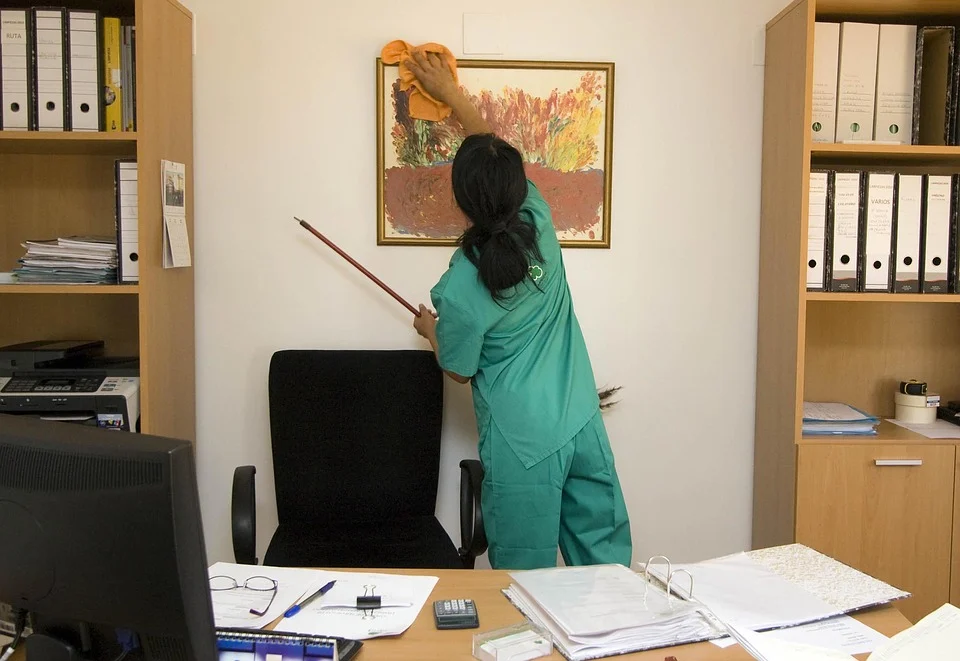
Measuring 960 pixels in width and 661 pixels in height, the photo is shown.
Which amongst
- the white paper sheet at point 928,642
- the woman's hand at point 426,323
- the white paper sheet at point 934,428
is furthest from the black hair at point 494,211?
the white paper sheet at point 934,428

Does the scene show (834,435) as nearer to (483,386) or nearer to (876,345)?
(876,345)

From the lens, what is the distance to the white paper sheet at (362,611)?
124 cm

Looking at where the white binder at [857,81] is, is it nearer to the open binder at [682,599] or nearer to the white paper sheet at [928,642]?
the open binder at [682,599]

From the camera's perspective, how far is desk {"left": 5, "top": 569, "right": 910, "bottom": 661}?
1177 millimetres

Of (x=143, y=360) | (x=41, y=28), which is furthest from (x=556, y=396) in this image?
(x=41, y=28)

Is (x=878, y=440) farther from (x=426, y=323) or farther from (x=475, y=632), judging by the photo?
(x=475, y=632)

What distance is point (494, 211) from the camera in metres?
1.93

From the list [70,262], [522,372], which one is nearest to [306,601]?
[522,372]

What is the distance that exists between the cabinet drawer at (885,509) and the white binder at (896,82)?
910 mm

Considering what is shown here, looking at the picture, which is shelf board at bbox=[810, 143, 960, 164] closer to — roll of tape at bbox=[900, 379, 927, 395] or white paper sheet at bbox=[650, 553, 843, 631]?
roll of tape at bbox=[900, 379, 927, 395]

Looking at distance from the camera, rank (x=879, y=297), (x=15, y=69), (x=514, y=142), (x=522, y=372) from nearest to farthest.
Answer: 1. (x=522, y=372)
2. (x=15, y=69)
3. (x=879, y=297)
4. (x=514, y=142)

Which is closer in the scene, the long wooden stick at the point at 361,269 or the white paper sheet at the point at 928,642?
the white paper sheet at the point at 928,642

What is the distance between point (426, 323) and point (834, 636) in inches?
54.0

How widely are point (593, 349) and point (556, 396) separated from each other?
0.59 meters
